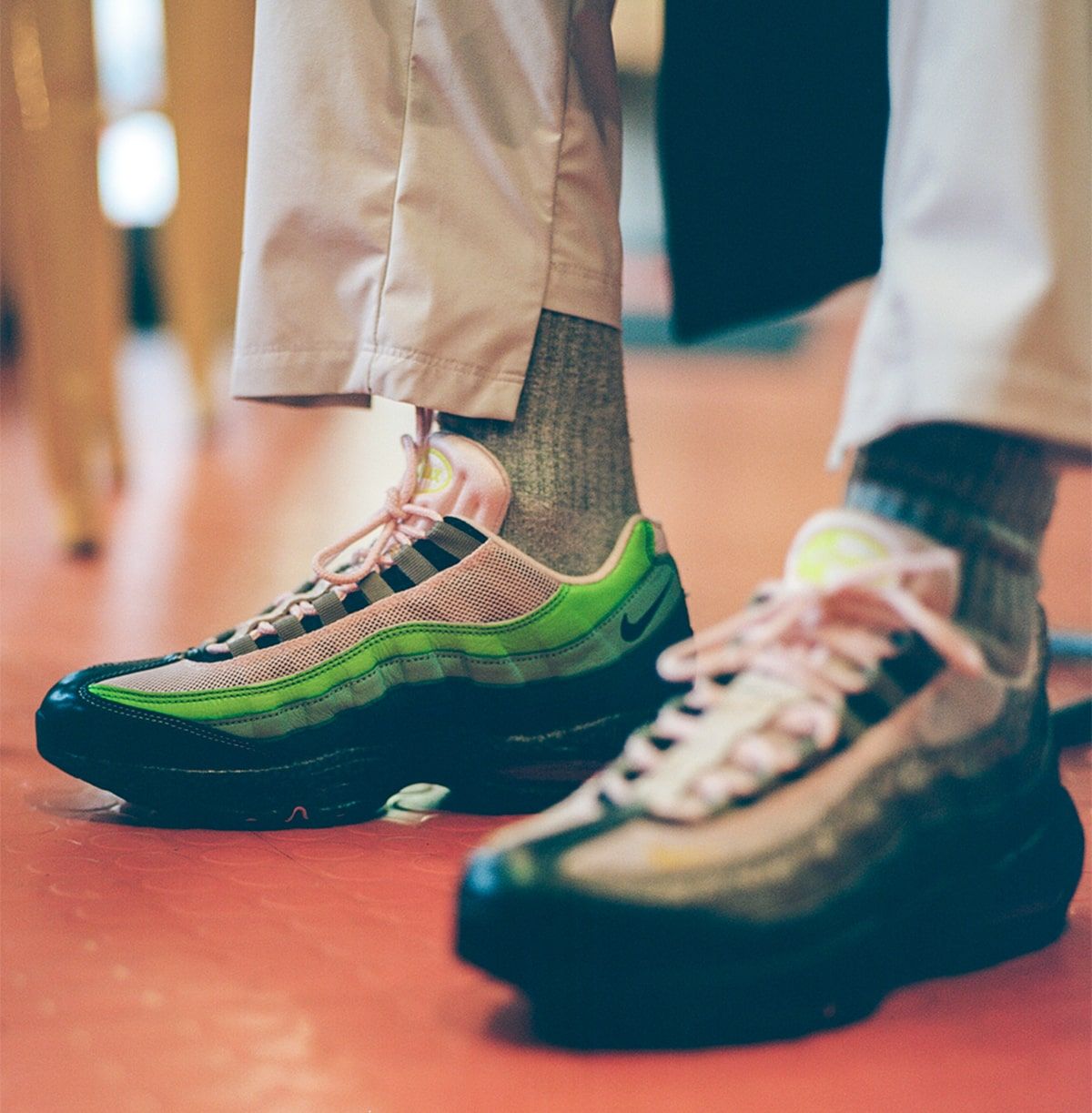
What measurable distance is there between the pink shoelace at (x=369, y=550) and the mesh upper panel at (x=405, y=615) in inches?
0.6

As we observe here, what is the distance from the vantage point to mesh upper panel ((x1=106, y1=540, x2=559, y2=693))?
21.4 inches

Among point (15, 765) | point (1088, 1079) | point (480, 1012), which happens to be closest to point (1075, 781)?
point (1088, 1079)

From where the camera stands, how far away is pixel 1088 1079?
368 millimetres

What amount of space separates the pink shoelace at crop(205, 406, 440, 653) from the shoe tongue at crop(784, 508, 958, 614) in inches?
7.8

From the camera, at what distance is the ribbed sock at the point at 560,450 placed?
0.57m

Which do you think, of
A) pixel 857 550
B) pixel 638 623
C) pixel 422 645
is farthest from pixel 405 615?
pixel 857 550

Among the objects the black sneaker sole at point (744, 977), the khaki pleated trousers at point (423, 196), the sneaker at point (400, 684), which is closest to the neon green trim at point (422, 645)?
the sneaker at point (400, 684)

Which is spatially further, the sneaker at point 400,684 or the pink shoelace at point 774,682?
the sneaker at point 400,684

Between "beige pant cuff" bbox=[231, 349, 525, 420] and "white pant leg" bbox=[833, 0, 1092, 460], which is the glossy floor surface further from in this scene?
"white pant leg" bbox=[833, 0, 1092, 460]

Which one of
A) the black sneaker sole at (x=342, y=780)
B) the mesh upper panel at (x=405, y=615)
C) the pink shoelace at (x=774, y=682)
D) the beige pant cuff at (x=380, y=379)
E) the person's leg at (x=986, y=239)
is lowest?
the black sneaker sole at (x=342, y=780)

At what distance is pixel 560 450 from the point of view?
58cm

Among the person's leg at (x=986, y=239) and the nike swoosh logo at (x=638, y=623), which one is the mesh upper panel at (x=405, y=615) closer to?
the nike swoosh logo at (x=638, y=623)

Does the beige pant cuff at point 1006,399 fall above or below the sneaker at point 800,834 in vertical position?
above

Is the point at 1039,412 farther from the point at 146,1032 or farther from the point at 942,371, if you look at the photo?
the point at 146,1032
